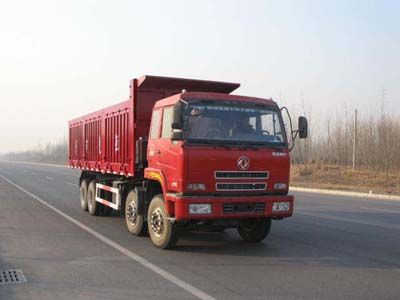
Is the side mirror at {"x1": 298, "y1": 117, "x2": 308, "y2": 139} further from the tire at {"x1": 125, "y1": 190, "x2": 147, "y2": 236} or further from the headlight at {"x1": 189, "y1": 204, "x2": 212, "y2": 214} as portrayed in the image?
the tire at {"x1": 125, "y1": 190, "x2": 147, "y2": 236}

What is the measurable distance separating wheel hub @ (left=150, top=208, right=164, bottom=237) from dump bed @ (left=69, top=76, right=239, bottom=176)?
158 cm

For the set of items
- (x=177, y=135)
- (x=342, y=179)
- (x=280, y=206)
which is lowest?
(x=342, y=179)

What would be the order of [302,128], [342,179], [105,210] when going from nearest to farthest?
[302,128], [105,210], [342,179]

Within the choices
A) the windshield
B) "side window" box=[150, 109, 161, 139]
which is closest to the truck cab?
the windshield

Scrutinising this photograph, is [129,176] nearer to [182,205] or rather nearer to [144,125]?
[144,125]

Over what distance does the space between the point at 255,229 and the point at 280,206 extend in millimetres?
1320

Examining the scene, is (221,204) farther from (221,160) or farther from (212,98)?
(212,98)

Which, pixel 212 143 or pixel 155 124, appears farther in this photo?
pixel 155 124

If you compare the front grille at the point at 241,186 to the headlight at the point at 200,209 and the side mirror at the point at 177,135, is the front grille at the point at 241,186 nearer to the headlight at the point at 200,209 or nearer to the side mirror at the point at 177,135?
the headlight at the point at 200,209

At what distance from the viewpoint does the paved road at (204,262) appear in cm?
693

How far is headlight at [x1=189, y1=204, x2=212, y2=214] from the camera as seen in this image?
898 cm

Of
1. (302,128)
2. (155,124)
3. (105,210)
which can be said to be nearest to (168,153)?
(155,124)

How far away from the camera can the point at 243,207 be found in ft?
30.6

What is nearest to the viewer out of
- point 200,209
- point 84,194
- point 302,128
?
point 200,209
